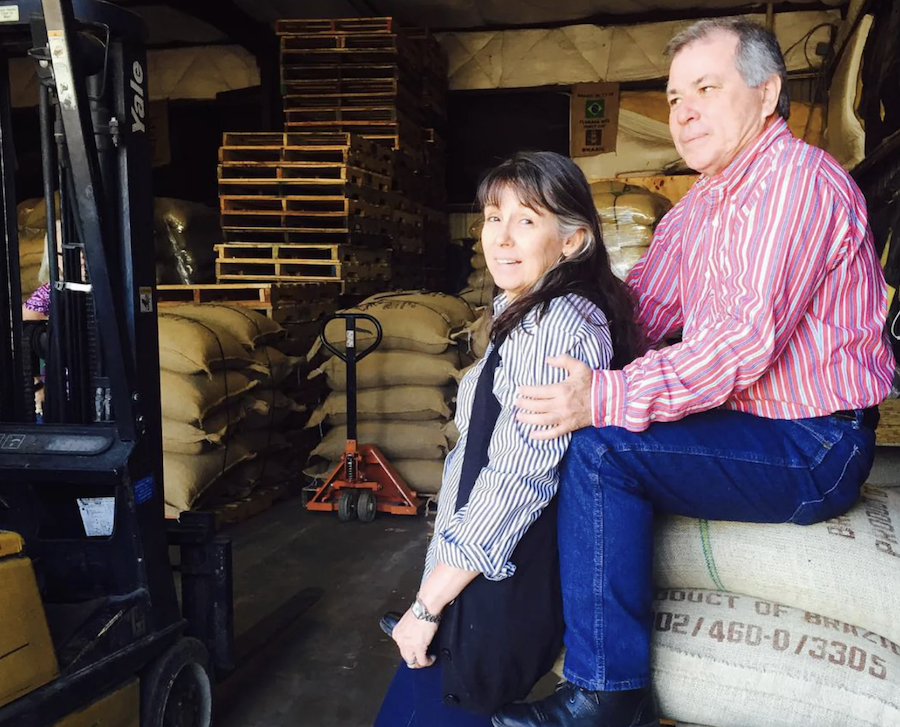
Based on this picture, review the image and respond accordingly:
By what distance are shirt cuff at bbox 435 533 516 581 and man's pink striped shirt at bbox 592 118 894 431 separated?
0.39 meters

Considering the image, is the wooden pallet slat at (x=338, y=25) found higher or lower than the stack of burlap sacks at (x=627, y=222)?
higher

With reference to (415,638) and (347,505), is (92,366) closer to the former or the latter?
(415,638)

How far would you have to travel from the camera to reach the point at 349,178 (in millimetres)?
6621

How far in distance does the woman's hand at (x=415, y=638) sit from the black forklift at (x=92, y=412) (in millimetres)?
920

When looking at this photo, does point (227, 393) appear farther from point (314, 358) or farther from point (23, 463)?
point (23, 463)

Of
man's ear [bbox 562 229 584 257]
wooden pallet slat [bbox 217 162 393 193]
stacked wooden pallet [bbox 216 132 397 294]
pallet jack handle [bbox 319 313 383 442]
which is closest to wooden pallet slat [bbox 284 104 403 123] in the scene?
stacked wooden pallet [bbox 216 132 397 294]

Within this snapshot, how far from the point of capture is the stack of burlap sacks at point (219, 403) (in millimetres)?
4723

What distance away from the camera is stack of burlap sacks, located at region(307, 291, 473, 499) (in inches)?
221

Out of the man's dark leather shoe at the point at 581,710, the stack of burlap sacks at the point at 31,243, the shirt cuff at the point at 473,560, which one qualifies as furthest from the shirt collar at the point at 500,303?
the stack of burlap sacks at the point at 31,243

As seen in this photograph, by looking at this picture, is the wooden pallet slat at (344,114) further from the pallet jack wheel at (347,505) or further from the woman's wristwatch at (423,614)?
the woman's wristwatch at (423,614)

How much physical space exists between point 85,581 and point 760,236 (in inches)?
84.8

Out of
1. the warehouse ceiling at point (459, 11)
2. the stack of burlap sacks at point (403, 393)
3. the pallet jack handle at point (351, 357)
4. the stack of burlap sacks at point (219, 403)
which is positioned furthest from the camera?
the warehouse ceiling at point (459, 11)

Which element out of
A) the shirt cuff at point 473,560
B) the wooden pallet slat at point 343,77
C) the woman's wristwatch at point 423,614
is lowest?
the woman's wristwatch at point 423,614

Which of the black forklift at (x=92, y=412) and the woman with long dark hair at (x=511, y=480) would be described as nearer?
the woman with long dark hair at (x=511, y=480)
